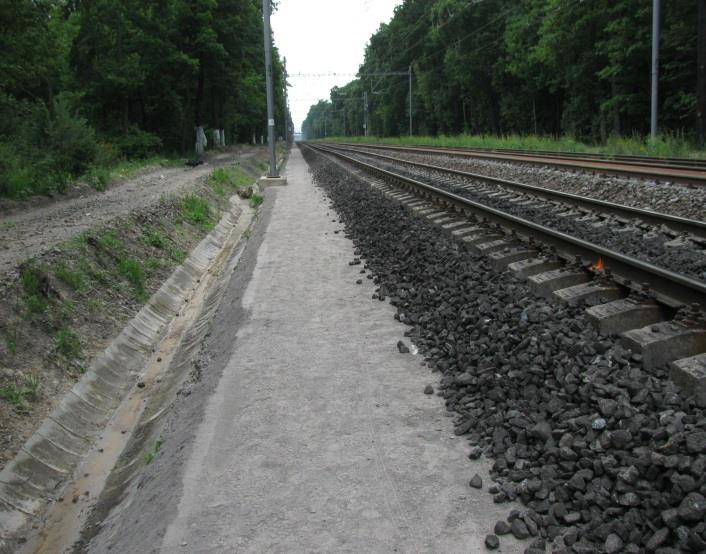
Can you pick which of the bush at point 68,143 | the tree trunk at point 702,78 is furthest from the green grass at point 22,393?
the tree trunk at point 702,78

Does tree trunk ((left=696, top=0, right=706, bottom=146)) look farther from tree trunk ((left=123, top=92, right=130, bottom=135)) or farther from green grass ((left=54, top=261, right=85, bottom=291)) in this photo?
tree trunk ((left=123, top=92, right=130, bottom=135))

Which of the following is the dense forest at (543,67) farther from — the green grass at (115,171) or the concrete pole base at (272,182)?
the green grass at (115,171)

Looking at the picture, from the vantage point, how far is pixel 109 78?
3067 centimetres

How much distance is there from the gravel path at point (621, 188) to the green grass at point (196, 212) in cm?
841

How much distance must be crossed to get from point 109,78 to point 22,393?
28523 mm

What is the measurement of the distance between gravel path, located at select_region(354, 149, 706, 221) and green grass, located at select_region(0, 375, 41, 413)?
940 cm

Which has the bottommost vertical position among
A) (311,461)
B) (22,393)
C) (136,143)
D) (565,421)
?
(22,393)

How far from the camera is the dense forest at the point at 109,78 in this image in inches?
691

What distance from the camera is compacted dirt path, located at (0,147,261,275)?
32.2ft

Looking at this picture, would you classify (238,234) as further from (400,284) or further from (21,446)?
(21,446)

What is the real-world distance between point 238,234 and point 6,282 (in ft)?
30.9

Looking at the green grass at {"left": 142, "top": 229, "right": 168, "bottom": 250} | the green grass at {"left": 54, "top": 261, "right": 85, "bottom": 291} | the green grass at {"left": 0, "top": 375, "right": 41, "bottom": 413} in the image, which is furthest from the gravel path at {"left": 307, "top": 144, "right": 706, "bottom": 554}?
the green grass at {"left": 142, "top": 229, "right": 168, "bottom": 250}

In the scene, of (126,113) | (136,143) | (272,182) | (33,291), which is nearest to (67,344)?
(33,291)

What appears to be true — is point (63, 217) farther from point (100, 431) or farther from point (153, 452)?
point (153, 452)
